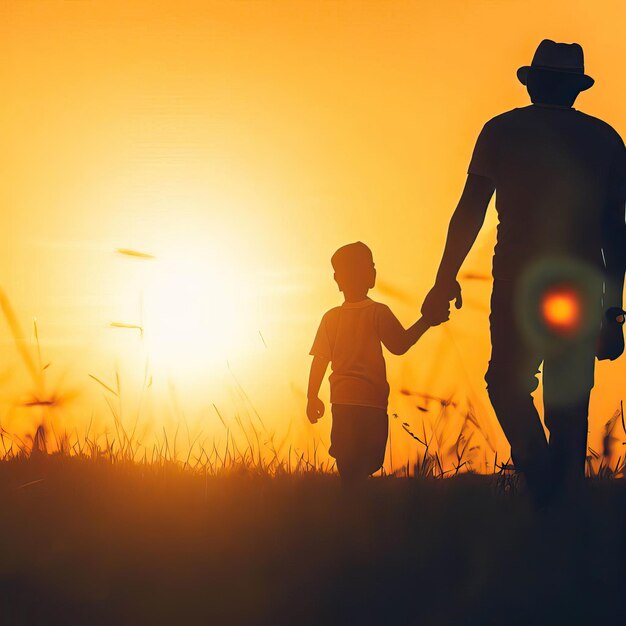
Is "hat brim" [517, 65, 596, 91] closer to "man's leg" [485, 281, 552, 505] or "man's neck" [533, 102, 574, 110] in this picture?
"man's neck" [533, 102, 574, 110]

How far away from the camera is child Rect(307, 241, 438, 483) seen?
18.4ft

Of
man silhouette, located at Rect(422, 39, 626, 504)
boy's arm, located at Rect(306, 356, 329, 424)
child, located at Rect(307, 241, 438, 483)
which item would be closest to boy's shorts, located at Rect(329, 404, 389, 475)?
child, located at Rect(307, 241, 438, 483)

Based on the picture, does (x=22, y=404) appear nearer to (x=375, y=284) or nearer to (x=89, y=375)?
(x=89, y=375)

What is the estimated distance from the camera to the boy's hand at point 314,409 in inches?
230

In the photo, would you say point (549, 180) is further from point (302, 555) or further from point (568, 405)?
point (302, 555)

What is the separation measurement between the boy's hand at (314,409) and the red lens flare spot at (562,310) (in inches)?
59.4

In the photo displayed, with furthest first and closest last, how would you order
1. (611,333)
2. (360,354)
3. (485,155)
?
(360,354) → (485,155) → (611,333)

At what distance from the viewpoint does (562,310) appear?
4.89 metres

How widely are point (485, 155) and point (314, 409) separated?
171 cm

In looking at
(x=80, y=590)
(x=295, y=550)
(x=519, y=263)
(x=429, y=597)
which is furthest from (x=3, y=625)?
(x=519, y=263)

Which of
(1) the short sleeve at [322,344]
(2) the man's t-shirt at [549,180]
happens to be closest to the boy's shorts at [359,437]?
(1) the short sleeve at [322,344]

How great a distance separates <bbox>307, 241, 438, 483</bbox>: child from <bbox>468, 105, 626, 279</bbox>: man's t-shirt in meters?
0.89

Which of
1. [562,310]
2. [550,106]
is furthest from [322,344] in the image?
[550,106]

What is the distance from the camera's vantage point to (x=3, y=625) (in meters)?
3.74
